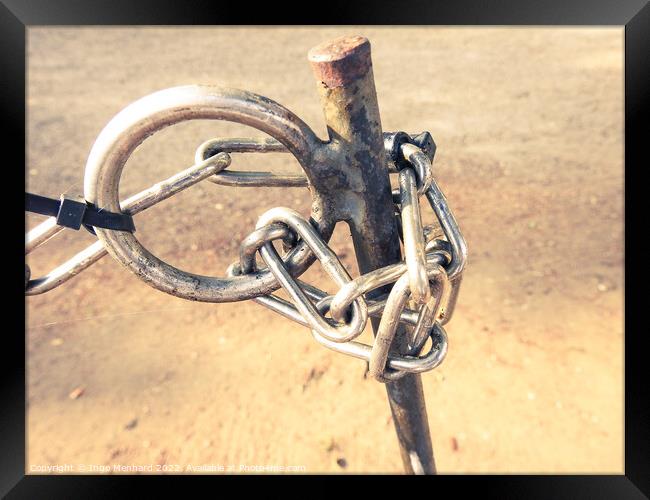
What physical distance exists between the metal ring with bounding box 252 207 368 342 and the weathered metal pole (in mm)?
58

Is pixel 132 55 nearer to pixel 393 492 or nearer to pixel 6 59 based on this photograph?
pixel 6 59

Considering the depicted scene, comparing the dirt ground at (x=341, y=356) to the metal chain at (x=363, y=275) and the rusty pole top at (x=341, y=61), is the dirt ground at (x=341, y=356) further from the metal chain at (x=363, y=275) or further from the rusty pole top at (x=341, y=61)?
the rusty pole top at (x=341, y=61)

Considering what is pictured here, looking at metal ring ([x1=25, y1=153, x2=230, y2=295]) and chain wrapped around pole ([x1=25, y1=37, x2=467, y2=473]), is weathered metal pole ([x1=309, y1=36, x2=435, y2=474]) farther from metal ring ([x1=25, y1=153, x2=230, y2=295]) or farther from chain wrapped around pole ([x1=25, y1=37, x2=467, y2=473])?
metal ring ([x1=25, y1=153, x2=230, y2=295])

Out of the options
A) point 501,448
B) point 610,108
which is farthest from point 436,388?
point 610,108

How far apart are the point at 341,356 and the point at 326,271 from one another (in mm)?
1070

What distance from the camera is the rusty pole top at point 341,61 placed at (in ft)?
1.65

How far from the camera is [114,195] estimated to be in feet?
1.67

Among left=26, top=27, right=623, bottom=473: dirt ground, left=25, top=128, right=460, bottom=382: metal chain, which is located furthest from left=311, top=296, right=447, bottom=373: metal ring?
left=26, top=27, right=623, bottom=473: dirt ground

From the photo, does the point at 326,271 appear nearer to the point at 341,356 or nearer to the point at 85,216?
the point at 85,216

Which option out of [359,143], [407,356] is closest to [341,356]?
[407,356]

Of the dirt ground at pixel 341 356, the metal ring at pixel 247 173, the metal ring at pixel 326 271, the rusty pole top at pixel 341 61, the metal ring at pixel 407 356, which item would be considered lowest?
the dirt ground at pixel 341 356

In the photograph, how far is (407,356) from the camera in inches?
23.0

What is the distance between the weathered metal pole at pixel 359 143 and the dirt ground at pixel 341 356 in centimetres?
84

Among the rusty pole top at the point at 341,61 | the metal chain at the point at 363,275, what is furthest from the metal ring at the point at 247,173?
the rusty pole top at the point at 341,61
